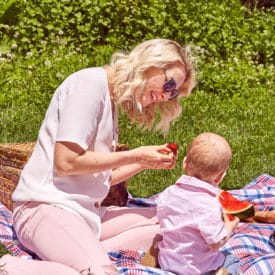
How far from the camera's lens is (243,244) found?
15.4ft

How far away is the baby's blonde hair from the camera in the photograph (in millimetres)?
3924

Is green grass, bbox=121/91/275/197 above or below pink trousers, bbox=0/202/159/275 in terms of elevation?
below

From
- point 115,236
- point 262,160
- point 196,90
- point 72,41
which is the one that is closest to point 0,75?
point 72,41

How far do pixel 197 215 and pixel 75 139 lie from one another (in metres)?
0.72

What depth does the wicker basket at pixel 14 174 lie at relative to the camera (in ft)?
16.6

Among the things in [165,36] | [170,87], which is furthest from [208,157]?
[165,36]

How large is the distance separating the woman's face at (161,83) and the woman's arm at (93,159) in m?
0.31

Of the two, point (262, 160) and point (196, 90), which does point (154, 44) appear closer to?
point (262, 160)

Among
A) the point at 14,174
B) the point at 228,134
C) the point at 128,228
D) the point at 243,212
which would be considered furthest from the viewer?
the point at 228,134

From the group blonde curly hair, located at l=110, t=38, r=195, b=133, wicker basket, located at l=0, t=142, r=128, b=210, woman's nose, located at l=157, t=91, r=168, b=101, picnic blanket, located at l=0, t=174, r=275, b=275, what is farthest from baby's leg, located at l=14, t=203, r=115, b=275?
wicker basket, located at l=0, t=142, r=128, b=210

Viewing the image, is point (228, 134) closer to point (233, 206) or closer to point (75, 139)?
point (233, 206)

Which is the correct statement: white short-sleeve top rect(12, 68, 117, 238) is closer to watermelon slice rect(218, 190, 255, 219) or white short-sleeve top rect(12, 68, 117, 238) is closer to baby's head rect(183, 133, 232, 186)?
baby's head rect(183, 133, 232, 186)

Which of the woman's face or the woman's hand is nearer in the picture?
the woman's hand

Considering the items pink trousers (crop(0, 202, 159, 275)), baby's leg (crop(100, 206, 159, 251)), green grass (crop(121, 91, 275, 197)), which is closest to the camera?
pink trousers (crop(0, 202, 159, 275))
